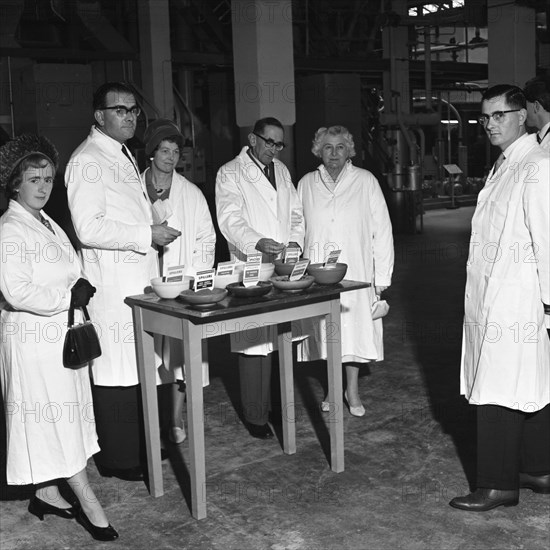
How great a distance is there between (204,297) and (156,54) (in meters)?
7.37

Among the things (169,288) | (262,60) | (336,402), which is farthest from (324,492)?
(262,60)

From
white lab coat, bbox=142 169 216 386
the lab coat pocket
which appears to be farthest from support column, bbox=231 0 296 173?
the lab coat pocket

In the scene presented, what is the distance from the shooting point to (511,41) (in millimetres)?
8469

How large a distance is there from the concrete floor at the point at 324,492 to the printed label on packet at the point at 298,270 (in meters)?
0.90

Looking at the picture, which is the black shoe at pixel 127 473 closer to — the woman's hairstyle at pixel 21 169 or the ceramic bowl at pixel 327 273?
the ceramic bowl at pixel 327 273

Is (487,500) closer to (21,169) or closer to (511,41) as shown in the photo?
(21,169)

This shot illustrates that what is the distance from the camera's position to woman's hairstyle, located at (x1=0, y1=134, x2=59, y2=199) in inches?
110

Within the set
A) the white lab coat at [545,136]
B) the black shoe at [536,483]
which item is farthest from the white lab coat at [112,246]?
Answer: the white lab coat at [545,136]

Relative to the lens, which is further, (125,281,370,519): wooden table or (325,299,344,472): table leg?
(325,299,344,472): table leg

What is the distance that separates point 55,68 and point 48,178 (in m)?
6.03

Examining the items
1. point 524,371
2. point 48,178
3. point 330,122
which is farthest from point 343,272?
point 330,122

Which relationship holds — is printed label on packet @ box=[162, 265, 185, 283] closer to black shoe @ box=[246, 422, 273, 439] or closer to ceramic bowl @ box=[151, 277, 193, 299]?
ceramic bowl @ box=[151, 277, 193, 299]

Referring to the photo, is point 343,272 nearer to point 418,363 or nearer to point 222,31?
point 418,363

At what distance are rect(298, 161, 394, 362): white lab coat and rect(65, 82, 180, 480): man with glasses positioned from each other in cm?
114
